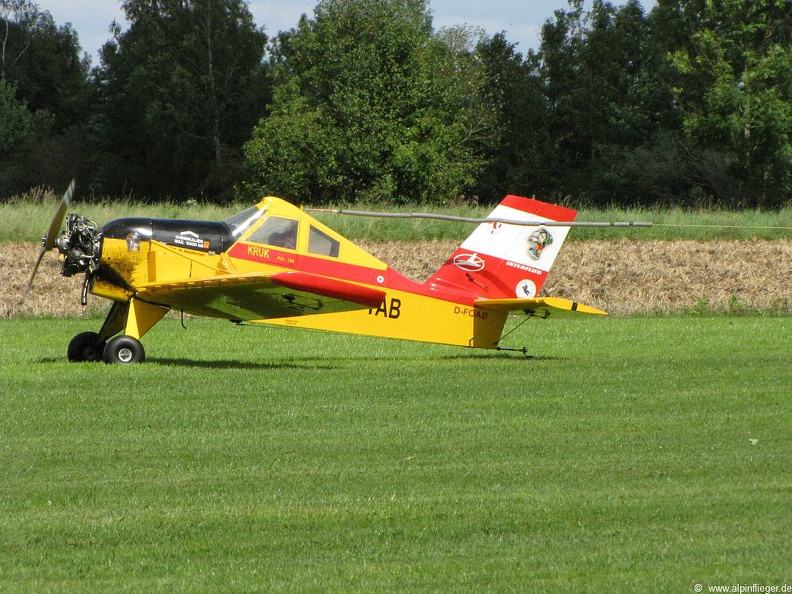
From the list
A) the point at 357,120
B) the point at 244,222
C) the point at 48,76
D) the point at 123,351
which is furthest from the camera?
the point at 48,76

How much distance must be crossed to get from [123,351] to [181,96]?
53714mm

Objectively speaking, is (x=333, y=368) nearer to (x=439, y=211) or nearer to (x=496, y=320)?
(x=496, y=320)

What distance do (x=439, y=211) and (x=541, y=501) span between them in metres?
30.3

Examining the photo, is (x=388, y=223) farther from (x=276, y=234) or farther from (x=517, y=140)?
(x=517, y=140)

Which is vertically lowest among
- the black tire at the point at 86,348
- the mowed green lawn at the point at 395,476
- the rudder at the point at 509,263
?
the black tire at the point at 86,348

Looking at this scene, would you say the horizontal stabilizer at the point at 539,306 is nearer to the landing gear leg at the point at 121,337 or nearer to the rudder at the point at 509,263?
the rudder at the point at 509,263

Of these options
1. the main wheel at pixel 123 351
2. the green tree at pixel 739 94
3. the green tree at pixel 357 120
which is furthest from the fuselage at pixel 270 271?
the green tree at pixel 739 94

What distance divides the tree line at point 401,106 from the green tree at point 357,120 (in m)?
0.10

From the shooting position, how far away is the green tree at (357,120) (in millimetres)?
49125

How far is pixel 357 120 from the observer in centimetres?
4953

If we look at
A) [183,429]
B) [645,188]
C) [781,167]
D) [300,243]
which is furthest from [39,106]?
[183,429]

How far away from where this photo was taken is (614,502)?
746cm

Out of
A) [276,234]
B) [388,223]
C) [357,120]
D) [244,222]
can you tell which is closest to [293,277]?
[276,234]

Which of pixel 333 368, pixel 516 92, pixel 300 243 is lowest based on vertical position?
pixel 333 368
